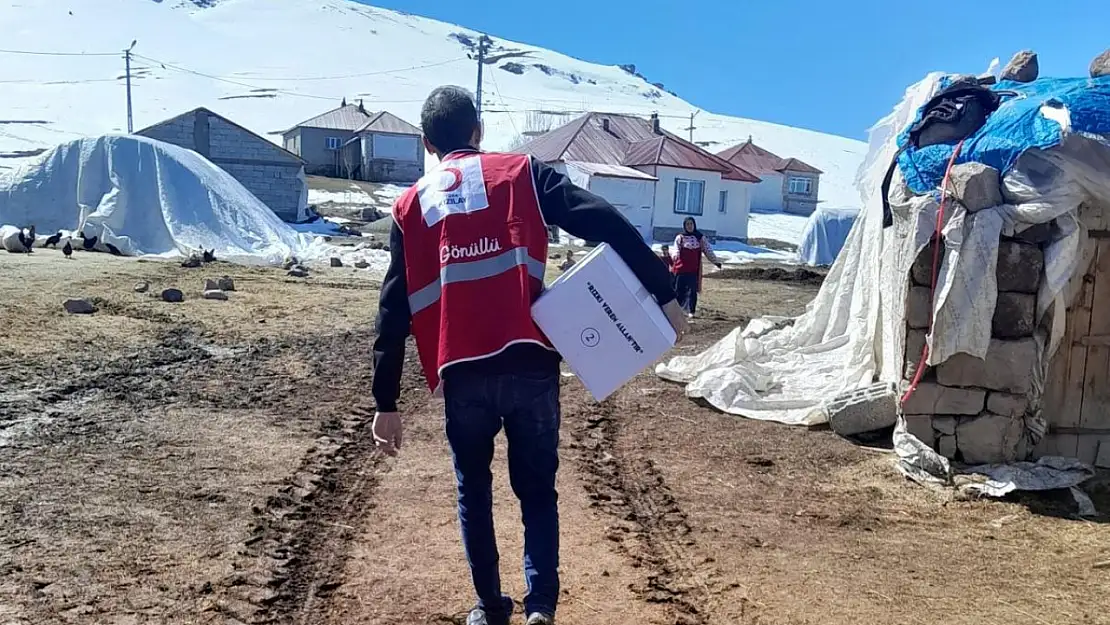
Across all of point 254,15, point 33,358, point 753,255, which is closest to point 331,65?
point 254,15

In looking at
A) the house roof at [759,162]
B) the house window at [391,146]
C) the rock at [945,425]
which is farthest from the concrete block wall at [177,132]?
the rock at [945,425]

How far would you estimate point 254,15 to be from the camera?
13500 centimetres

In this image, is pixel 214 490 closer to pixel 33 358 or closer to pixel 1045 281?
pixel 33 358

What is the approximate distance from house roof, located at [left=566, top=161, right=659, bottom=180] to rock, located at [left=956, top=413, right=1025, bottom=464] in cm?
2837

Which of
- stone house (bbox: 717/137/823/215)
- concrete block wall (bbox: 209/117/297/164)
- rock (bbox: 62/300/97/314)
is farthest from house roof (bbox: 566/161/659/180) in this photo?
rock (bbox: 62/300/97/314)

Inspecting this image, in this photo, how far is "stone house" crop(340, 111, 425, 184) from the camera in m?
49.1

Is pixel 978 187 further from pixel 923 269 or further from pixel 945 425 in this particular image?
pixel 945 425

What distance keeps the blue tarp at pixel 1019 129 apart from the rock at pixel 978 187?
0.33 feet

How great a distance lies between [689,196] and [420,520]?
33.9m

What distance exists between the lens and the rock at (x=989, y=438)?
18.2ft

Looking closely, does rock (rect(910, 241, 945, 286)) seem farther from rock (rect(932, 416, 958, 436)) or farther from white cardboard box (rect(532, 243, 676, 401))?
white cardboard box (rect(532, 243, 676, 401))

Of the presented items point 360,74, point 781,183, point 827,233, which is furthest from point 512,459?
point 360,74

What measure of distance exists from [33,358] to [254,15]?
140398mm

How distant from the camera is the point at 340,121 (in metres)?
52.3
